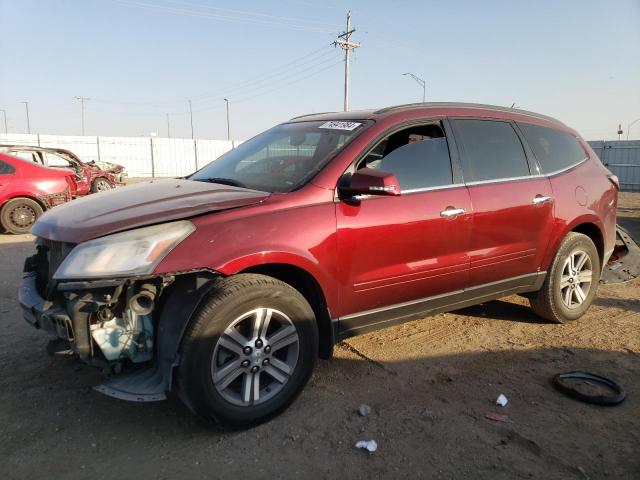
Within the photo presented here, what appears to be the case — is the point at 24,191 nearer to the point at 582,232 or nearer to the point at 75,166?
the point at 75,166

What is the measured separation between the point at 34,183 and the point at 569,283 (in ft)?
28.3

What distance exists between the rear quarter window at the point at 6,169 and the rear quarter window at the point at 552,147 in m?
8.38

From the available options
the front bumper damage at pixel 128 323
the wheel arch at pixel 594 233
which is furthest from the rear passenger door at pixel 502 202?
the front bumper damage at pixel 128 323

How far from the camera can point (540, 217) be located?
158 inches

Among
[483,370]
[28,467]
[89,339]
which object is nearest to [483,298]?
[483,370]

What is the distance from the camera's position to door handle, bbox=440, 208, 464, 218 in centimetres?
340

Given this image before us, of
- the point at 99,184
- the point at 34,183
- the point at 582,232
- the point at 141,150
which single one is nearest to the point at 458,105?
the point at 582,232

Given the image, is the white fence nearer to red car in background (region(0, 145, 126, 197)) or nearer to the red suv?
red car in background (region(0, 145, 126, 197))

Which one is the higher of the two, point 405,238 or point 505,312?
point 405,238

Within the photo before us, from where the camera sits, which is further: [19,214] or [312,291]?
[19,214]

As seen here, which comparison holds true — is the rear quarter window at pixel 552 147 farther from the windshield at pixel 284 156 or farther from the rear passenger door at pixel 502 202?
the windshield at pixel 284 156

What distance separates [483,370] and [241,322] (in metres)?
1.84

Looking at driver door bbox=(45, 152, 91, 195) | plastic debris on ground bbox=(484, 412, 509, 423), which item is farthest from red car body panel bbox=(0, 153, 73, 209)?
plastic debris on ground bbox=(484, 412, 509, 423)

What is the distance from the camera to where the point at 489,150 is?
12.8 ft
